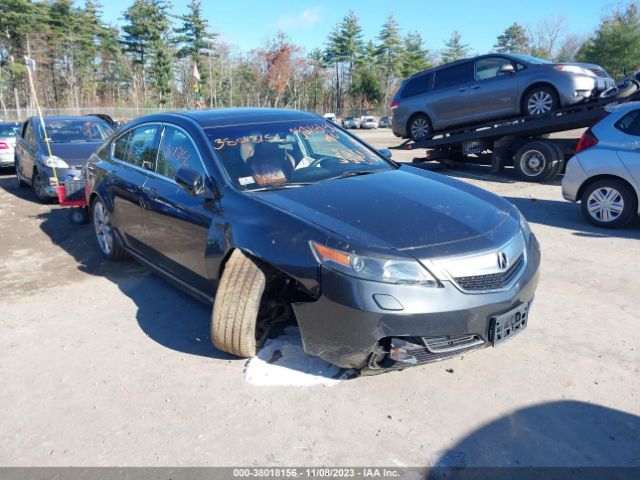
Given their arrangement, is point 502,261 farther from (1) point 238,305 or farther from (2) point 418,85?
(2) point 418,85

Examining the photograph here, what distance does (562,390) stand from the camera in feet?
10.6

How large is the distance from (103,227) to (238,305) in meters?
3.25

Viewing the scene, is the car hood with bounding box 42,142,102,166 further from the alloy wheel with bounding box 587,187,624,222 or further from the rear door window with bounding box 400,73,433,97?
the alloy wheel with bounding box 587,187,624,222

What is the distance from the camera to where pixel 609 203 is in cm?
694

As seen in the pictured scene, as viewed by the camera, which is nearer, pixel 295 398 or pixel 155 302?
pixel 295 398

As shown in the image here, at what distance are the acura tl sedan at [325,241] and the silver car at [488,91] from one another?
727cm

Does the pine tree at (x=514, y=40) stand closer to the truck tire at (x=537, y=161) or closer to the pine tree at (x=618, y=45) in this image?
the pine tree at (x=618, y=45)

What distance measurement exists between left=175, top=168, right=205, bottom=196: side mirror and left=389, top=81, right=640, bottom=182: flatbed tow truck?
8.30 m

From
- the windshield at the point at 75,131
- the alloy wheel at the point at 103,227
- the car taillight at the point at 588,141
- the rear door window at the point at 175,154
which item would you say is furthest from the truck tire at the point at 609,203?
the windshield at the point at 75,131

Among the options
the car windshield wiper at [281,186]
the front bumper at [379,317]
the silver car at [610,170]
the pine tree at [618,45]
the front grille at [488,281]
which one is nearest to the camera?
the front bumper at [379,317]

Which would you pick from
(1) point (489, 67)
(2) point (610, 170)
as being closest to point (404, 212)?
(2) point (610, 170)

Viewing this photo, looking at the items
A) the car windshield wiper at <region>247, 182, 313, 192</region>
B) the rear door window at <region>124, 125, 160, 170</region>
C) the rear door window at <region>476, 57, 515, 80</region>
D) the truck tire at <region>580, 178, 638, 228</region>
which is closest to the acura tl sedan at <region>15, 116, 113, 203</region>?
the rear door window at <region>124, 125, 160, 170</region>

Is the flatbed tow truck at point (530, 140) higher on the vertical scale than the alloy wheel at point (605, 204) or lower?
higher

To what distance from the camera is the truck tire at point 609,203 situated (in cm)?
679
